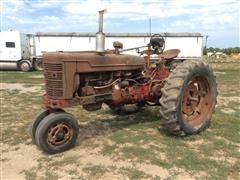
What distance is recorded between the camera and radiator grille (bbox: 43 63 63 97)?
5617mm

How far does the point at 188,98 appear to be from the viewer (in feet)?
22.5

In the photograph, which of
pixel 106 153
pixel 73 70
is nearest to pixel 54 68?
pixel 73 70

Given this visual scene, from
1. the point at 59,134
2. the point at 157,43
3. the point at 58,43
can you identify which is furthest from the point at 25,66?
the point at 59,134

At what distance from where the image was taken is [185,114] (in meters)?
6.90

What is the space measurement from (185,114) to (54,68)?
2.76 m

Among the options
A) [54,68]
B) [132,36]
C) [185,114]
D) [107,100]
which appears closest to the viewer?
[54,68]

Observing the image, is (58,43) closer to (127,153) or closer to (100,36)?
(100,36)

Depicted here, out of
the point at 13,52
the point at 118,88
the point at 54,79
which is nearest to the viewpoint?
the point at 54,79

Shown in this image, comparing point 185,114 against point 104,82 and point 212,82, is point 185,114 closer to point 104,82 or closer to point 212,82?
point 212,82

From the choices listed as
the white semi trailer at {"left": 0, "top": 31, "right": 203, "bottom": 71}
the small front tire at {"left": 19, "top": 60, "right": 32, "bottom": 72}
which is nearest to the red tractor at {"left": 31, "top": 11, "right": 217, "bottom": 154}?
the white semi trailer at {"left": 0, "top": 31, "right": 203, "bottom": 71}

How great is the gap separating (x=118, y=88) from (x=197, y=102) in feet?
5.62

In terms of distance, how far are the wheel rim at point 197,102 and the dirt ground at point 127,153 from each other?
1.04 ft

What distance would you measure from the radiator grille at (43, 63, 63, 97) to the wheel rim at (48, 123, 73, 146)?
1.68ft

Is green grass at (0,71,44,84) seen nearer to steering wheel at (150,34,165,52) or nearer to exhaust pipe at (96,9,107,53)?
steering wheel at (150,34,165,52)
